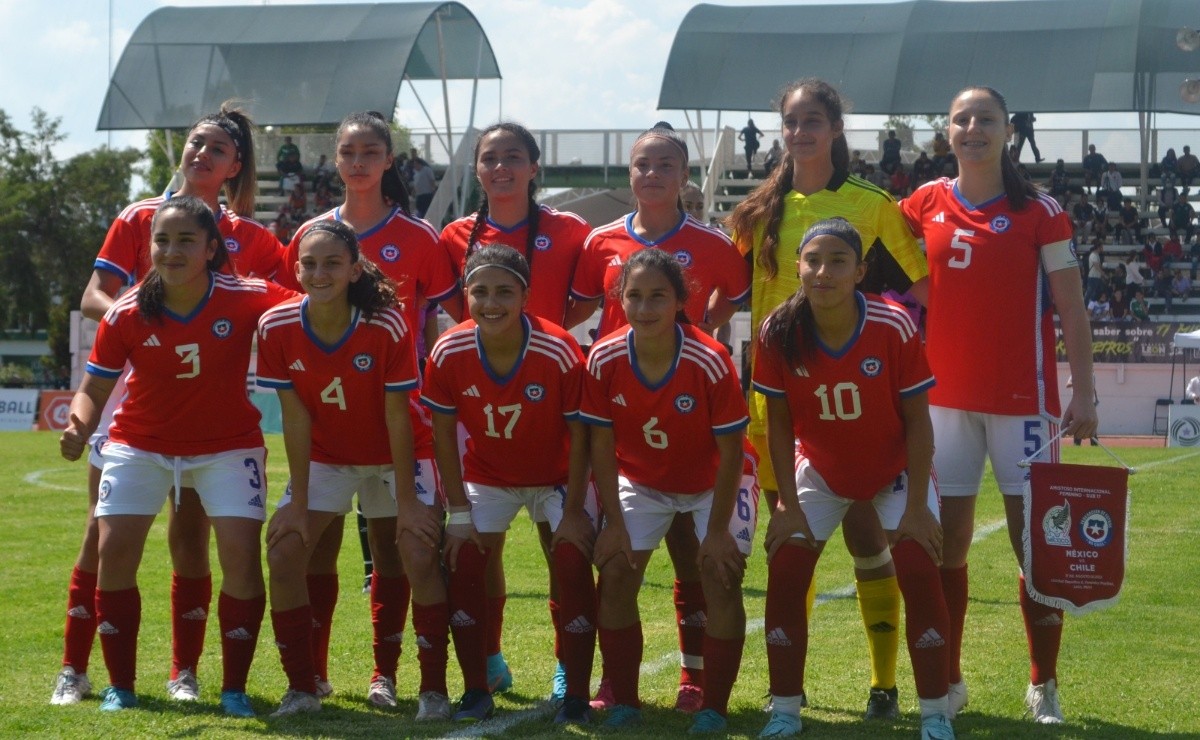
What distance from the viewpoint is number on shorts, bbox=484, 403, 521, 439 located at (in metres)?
5.00

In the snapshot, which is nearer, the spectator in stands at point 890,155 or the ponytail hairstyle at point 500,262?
the ponytail hairstyle at point 500,262

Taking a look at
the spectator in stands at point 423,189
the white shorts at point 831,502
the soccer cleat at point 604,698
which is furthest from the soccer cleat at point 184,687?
the spectator in stands at point 423,189

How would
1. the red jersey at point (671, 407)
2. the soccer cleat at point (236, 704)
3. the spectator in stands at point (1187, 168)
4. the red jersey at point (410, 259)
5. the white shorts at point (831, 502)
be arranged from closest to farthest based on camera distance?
the white shorts at point (831, 502) < the red jersey at point (671, 407) < the soccer cleat at point (236, 704) < the red jersey at point (410, 259) < the spectator in stands at point (1187, 168)

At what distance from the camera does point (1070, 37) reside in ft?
95.5

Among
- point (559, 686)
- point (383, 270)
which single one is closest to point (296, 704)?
point (559, 686)

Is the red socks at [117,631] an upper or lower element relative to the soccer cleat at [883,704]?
upper

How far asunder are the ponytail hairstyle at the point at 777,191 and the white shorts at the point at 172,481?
79.6 inches

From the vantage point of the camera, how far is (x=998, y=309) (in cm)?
500

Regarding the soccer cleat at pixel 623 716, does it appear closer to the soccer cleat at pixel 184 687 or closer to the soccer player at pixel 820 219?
the soccer player at pixel 820 219

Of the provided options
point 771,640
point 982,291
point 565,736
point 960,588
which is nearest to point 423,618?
point 565,736

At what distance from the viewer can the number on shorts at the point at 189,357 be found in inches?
201

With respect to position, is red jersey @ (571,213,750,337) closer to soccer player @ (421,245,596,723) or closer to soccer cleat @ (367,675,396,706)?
soccer player @ (421,245,596,723)

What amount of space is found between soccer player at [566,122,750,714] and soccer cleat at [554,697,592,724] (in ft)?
1.51

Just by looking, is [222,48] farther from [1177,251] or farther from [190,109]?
[1177,251]
